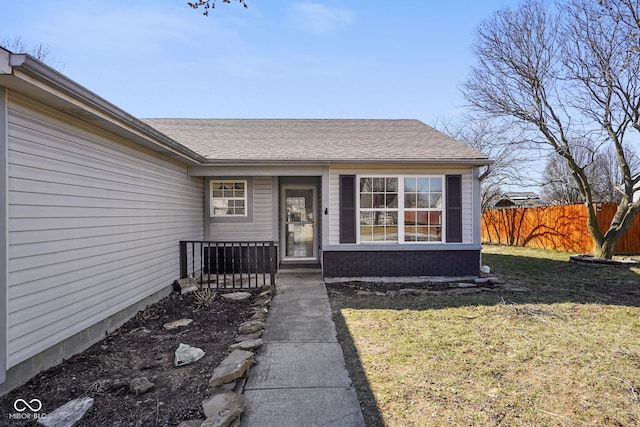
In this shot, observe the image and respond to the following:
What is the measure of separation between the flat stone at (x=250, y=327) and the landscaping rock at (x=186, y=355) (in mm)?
643

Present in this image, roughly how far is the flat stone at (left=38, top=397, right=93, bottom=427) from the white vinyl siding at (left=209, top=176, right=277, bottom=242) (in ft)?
17.9

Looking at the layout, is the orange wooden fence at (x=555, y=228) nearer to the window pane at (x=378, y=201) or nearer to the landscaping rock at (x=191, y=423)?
the window pane at (x=378, y=201)

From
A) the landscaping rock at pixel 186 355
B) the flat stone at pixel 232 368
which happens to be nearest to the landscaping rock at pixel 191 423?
the flat stone at pixel 232 368

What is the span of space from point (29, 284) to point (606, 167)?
37115mm

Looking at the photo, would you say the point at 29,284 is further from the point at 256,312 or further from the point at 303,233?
the point at 303,233

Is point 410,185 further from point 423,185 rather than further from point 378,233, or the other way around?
point 378,233

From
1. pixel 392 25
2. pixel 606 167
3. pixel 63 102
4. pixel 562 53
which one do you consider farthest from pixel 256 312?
pixel 606 167

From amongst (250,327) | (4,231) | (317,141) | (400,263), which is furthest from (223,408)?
(317,141)

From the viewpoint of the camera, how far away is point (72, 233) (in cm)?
351

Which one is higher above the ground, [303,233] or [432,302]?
[303,233]

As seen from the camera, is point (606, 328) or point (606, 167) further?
point (606, 167)

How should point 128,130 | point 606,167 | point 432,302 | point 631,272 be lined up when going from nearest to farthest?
point 128,130 → point 432,302 → point 631,272 → point 606,167

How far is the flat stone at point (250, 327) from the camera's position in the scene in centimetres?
412

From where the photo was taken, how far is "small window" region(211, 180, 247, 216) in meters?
8.00
